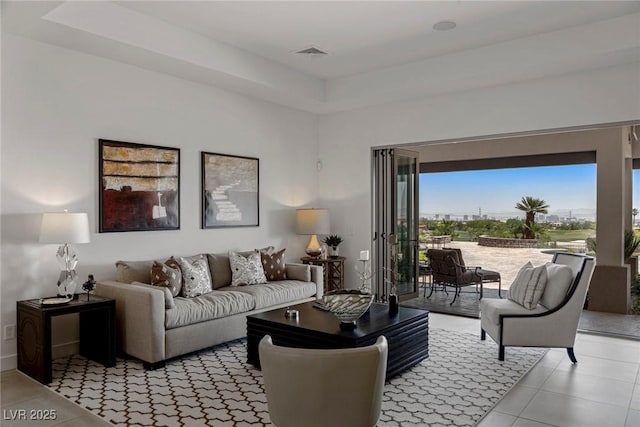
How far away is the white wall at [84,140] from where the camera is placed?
406 cm

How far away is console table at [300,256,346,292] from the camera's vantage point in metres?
6.57

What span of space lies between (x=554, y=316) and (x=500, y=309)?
0.45 m

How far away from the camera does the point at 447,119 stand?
6.02 metres

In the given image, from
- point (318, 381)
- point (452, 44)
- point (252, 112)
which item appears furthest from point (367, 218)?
point (318, 381)

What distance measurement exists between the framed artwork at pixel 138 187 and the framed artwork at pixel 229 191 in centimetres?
42

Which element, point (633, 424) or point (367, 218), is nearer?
point (633, 424)

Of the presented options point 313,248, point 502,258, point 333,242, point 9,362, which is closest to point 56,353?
point 9,362

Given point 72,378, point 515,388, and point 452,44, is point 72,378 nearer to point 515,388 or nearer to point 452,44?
point 515,388

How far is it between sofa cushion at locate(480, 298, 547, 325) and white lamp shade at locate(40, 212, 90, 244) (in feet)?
12.4

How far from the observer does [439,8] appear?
4363mm

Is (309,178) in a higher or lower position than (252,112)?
lower

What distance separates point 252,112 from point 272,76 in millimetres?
725

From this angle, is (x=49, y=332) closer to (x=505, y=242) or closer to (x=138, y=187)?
(x=138, y=187)

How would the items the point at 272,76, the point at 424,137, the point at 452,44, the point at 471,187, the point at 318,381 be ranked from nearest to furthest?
the point at 318,381, the point at 452,44, the point at 272,76, the point at 424,137, the point at 471,187
